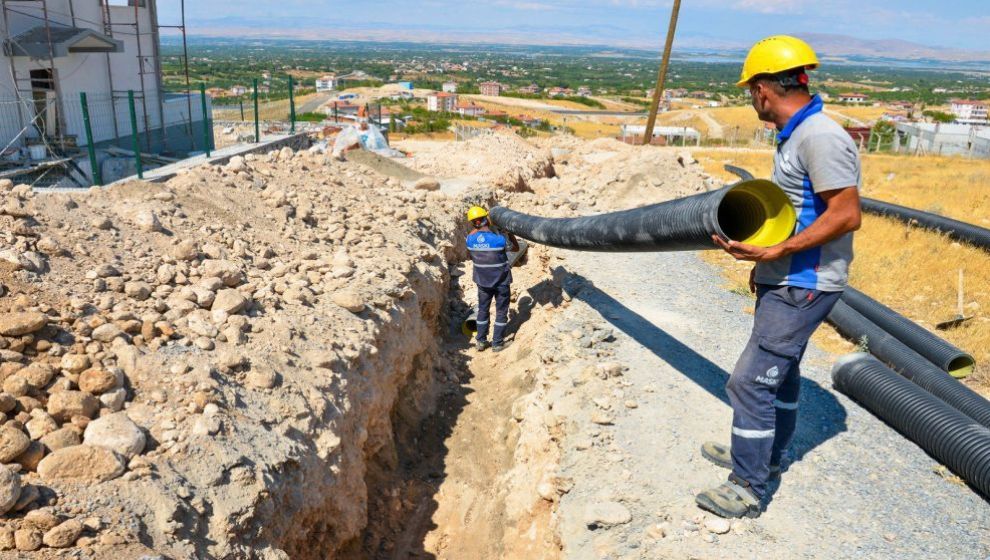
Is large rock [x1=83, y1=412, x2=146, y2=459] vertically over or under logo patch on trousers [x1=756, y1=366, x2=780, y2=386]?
under

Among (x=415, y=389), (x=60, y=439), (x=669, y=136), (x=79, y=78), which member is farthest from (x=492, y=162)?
(x=669, y=136)

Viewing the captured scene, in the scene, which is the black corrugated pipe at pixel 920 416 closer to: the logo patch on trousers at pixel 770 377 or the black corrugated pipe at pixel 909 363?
the black corrugated pipe at pixel 909 363

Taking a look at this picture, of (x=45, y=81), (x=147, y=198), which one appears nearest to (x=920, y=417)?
(x=147, y=198)

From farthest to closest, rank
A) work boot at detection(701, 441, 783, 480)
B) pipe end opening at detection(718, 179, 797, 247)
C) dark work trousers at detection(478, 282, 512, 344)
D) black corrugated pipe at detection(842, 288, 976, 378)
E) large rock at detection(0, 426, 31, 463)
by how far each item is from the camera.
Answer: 1. dark work trousers at detection(478, 282, 512, 344)
2. black corrugated pipe at detection(842, 288, 976, 378)
3. work boot at detection(701, 441, 783, 480)
4. pipe end opening at detection(718, 179, 797, 247)
5. large rock at detection(0, 426, 31, 463)

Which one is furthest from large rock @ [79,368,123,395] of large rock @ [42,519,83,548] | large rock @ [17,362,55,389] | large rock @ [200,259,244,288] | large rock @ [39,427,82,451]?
large rock @ [200,259,244,288]

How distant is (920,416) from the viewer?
5.33 m

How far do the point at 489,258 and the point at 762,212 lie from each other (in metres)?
4.77

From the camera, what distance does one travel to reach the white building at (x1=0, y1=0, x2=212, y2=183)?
1552 cm

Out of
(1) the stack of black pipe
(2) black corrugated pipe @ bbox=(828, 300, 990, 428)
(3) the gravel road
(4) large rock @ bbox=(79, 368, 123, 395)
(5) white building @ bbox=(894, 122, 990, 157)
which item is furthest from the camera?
(5) white building @ bbox=(894, 122, 990, 157)

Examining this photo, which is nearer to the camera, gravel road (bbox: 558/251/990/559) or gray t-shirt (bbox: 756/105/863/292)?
→ gray t-shirt (bbox: 756/105/863/292)

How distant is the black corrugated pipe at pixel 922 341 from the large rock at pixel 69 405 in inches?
300

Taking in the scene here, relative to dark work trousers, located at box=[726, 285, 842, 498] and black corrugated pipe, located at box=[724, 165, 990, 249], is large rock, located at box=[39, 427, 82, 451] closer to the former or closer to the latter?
dark work trousers, located at box=[726, 285, 842, 498]

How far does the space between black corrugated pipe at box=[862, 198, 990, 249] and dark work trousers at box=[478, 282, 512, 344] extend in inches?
348

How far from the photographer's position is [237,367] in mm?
4828
